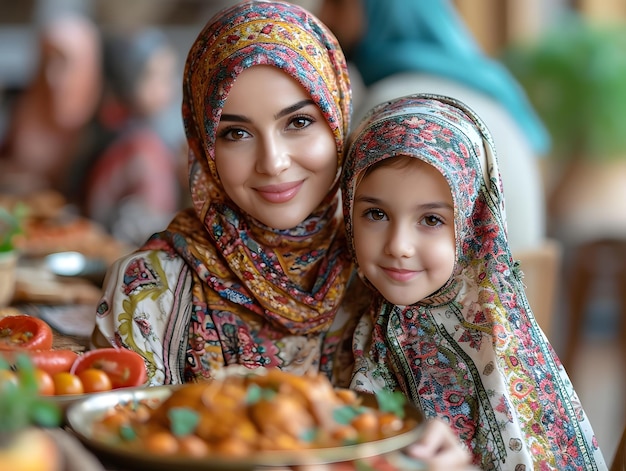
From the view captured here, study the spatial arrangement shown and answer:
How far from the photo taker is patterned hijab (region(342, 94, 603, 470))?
1.28 m

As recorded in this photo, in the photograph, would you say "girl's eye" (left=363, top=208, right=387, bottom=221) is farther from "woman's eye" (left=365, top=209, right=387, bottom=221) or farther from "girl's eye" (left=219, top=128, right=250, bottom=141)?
"girl's eye" (left=219, top=128, right=250, bottom=141)

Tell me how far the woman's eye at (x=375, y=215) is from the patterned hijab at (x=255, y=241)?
5.9 inches

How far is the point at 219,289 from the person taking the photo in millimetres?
1444

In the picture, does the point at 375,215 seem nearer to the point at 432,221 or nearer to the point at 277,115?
the point at 432,221

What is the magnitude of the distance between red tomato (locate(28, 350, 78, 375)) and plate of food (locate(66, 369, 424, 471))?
16cm

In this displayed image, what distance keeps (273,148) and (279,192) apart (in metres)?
0.07

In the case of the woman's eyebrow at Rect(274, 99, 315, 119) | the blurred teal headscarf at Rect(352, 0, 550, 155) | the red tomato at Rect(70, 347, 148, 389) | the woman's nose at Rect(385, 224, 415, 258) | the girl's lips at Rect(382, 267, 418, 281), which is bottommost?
the red tomato at Rect(70, 347, 148, 389)

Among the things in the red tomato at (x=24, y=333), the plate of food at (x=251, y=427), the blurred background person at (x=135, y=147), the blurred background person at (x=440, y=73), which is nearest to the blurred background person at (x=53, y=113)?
the blurred background person at (x=135, y=147)

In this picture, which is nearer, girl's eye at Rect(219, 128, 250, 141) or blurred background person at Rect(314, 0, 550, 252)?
→ girl's eye at Rect(219, 128, 250, 141)

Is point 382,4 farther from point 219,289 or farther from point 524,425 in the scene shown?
point 524,425

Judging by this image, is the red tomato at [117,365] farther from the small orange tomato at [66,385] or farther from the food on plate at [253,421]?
the food on plate at [253,421]

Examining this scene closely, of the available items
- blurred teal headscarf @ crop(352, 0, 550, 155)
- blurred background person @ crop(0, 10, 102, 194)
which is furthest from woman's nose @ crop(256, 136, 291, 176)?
blurred background person @ crop(0, 10, 102, 194)

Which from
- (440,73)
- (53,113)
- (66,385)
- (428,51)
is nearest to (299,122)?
(66,385)

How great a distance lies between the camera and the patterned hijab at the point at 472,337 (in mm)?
1281
